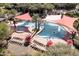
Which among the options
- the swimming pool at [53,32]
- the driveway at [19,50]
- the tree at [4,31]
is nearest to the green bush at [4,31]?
the tree at [4,31]

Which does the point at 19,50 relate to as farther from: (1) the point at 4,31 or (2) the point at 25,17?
(2) the point at 25,17

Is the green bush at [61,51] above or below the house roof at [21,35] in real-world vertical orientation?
below

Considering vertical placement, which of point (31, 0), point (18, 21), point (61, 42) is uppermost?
point (31, 0)

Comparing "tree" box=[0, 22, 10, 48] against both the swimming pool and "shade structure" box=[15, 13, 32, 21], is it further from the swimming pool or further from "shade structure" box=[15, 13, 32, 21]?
the swimming pool

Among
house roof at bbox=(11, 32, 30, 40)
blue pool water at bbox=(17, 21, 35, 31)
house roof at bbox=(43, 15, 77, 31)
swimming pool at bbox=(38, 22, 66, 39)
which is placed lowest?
house roof at bbox=(11, 32, 30, 40)

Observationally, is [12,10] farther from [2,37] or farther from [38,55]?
[38,55]

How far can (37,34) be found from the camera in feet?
10.2

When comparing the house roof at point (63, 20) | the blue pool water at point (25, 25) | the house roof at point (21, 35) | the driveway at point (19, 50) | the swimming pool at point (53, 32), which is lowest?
the driveway at point (19, 50)

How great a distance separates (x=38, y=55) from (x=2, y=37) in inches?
20.1

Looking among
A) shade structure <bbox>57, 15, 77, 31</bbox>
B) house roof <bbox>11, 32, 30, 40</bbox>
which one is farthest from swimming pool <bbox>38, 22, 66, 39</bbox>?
house roof <bbox>11, 32, 30, 40</bbox>

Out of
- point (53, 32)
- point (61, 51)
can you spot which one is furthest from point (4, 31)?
point (61, 51)

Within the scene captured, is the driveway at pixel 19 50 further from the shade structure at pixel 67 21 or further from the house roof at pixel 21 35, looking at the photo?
the shade structure at pixel 67 21

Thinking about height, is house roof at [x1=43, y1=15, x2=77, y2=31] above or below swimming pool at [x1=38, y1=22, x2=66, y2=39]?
above

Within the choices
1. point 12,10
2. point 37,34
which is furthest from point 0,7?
point 37,34
